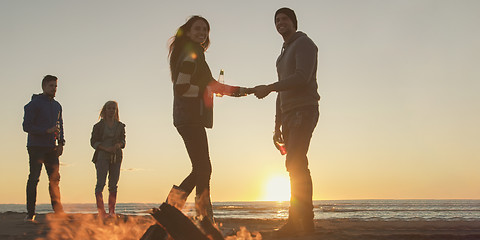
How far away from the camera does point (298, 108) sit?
5.42 metres

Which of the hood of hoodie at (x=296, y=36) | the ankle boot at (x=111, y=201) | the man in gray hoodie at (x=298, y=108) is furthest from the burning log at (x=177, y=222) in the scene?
the ankle boot at (x=111, y=201)

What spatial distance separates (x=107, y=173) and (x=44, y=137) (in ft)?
4.88

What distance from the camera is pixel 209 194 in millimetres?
4652

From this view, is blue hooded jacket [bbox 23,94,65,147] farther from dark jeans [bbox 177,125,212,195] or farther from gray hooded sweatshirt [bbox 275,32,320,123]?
gray hooded sweatshirt [bbox 275,32,320,123]

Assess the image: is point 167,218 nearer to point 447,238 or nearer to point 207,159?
point 207,159

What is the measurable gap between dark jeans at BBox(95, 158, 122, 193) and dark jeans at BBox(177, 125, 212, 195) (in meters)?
4.72

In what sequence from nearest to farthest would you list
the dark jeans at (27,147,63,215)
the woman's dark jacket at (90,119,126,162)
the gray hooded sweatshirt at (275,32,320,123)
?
the gray hooded sweatshirt at (275,32,320,123) → the dark jeans at (27,147,63,215) → the woman's dark jacket at (90,119,126,162)

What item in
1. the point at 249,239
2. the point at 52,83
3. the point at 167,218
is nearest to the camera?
the point at 167,218

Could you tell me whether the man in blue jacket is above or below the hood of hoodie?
below

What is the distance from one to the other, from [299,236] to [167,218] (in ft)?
7.04

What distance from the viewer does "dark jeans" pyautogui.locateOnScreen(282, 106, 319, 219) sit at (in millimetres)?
5227

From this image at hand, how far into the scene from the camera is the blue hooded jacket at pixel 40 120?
7.82m

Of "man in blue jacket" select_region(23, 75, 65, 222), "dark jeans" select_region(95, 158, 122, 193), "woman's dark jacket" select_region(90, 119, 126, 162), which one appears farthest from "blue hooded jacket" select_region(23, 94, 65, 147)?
"dark jeans" select_region(95, 158, 122, 193)

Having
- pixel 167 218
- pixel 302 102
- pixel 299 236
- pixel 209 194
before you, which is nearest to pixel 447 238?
pixel 299 236
